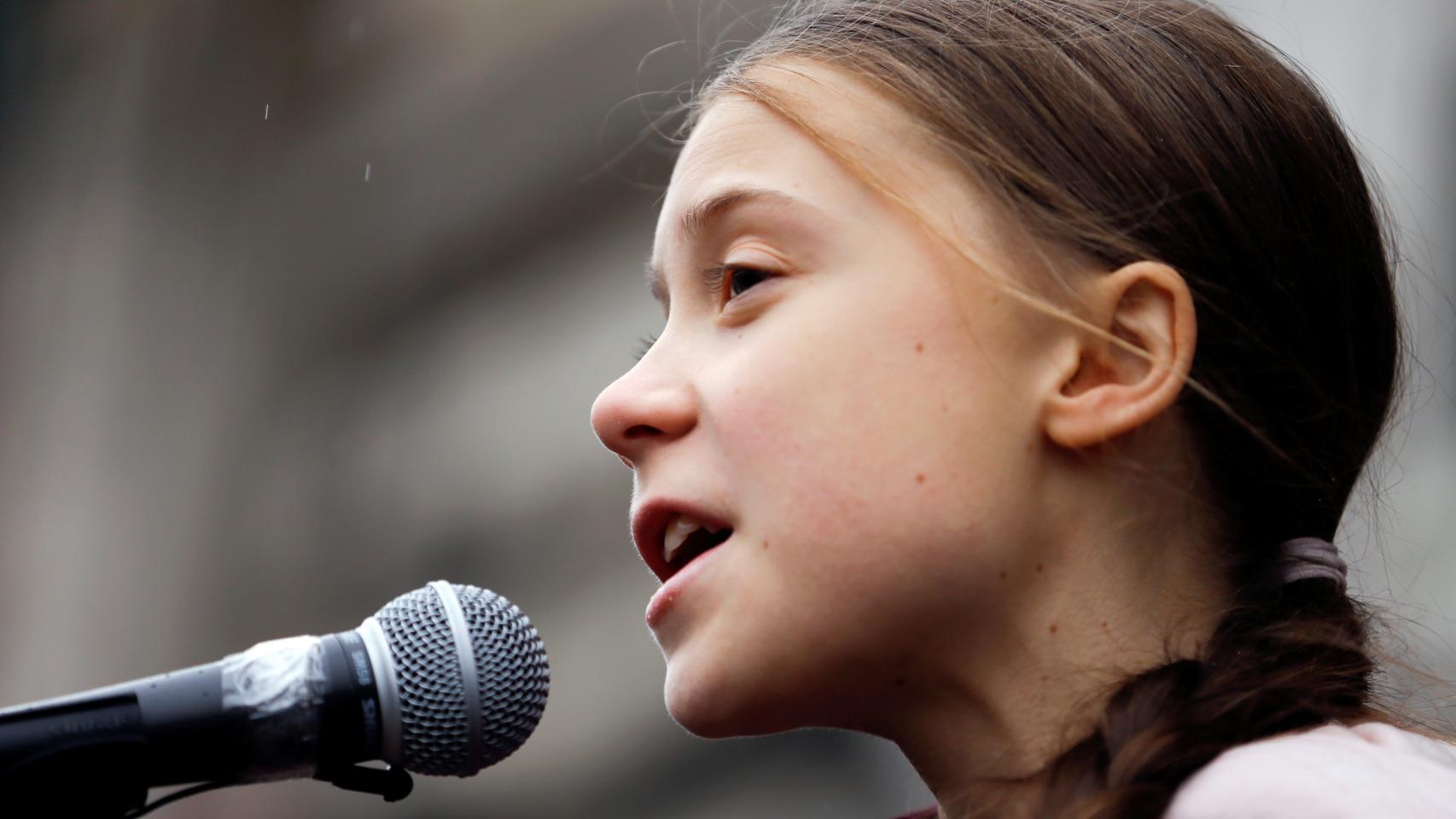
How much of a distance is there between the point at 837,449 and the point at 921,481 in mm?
86

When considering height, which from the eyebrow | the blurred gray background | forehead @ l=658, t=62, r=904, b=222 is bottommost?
the blurred gray background

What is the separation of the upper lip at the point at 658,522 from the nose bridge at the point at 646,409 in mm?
64

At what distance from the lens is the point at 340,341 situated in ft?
17.9

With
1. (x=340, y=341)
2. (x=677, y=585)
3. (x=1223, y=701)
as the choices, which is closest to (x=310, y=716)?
(x=677, y=585)

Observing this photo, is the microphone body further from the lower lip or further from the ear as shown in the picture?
the ear

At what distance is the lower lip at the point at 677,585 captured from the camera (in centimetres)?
142

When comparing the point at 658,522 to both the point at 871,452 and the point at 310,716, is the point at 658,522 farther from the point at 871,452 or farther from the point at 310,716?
the point at 310,716

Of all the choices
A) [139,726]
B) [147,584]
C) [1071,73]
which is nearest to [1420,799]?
[1071,73]

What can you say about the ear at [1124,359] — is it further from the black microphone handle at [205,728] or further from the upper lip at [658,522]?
the black microphone handle at [205,728]

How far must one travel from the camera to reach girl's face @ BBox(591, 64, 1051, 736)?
1360mm

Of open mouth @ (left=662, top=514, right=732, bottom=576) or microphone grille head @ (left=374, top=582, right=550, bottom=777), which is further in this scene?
open mouth @ (left=662, top=514, right=732, bottom=576)

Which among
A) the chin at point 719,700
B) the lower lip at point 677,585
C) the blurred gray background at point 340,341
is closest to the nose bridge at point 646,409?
the lower lip at point 677,585

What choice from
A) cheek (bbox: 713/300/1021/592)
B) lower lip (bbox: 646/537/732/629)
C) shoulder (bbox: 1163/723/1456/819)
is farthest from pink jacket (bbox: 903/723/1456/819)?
lower lip (bbox: 646/537/732/629)

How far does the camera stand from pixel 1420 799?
1062 millimetres
